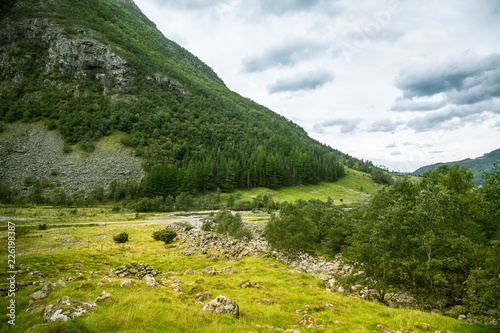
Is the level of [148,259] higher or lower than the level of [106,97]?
lower

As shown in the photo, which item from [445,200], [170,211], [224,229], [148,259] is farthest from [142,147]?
[445,200]

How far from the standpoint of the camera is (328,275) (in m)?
27.4

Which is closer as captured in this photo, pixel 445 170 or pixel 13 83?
pixel 445 170

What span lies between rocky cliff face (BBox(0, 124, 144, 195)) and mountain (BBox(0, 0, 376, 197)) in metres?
0.69

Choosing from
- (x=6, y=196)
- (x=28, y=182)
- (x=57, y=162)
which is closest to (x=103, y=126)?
(x=57, y=162)

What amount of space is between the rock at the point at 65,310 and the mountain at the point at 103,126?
104 meters

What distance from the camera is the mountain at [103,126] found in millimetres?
117062

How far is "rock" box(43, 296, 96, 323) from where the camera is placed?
8633 mm

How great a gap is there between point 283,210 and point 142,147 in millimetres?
132760

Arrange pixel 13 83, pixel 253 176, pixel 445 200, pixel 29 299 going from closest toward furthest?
pixel 29 299
pixel 445 200
pixel 253 176
pixel 13 83

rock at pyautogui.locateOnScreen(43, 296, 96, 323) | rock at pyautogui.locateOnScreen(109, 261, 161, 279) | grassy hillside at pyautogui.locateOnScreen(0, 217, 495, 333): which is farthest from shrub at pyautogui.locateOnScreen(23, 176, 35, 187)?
rock at pyautogui.locateOnScreen(43, 296, 96, 323)

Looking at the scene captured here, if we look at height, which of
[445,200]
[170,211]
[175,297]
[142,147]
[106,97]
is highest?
[106,97]

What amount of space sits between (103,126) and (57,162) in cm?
3970

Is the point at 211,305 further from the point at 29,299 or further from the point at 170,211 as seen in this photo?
the point at 170,211
